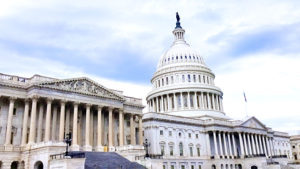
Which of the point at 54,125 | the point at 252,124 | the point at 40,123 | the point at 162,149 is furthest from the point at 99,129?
the point at 252,124

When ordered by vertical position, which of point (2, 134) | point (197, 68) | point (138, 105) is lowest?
point (2, 134)

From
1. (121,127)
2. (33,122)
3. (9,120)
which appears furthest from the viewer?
(121,127)

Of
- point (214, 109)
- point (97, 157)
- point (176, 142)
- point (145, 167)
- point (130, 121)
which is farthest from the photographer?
point (214, 109)

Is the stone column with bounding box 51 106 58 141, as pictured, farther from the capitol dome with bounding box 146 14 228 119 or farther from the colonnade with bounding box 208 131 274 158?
the capitol dome with bounding box 146 14 228 119

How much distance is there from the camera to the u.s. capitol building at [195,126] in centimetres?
7131

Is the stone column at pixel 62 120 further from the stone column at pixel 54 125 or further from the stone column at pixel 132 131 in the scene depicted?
the stone column at pixel 132 131

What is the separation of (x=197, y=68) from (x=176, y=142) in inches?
1300

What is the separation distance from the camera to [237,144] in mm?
87250

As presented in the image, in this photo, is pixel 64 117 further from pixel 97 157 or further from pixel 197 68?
pixel 197 68

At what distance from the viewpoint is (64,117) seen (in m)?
50.7

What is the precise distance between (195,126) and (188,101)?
14024 millimetres

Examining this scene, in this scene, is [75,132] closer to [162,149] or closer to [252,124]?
[162,149]

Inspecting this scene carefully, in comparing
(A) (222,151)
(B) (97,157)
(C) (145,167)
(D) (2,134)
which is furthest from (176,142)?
(D) (2,134)

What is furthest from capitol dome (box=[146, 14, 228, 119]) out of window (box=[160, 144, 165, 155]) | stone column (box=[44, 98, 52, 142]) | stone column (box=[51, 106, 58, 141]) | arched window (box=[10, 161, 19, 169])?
arched window (box=[10, 161, 19, 169])
